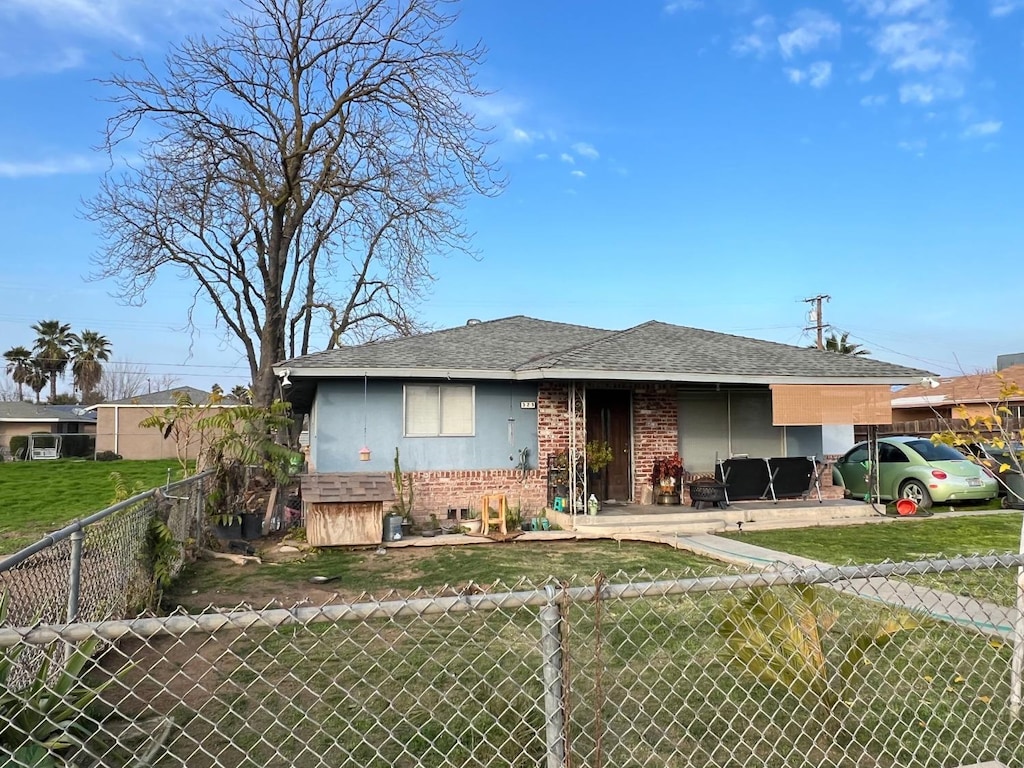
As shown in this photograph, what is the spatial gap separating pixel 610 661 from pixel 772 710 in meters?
1.17

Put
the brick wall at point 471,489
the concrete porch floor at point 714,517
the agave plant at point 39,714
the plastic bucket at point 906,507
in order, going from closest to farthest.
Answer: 1. the agave plant at point 39,714
2. the concrete porch floor at point 714,517
3. the brick wall at point 471,489
4. the plastic bucket at point 906,507

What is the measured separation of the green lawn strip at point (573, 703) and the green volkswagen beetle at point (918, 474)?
33.0 feet

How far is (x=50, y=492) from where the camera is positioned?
20016mm

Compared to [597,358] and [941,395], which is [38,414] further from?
[941,395]

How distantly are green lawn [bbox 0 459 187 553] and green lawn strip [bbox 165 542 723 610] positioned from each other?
3583mm

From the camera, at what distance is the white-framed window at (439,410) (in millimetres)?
12531

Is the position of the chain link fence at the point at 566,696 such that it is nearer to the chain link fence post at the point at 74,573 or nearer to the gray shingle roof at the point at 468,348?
the chain link fence post at the point at 74,573

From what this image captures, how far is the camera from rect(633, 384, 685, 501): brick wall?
1385 centimetres

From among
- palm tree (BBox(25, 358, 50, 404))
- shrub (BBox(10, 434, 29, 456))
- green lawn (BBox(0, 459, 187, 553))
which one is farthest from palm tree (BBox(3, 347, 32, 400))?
green lawn (BBox(0, 459, 187, 553))

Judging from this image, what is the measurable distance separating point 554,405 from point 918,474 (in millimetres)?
8016

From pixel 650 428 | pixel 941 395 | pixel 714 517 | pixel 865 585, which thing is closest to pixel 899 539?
pixel 714 517

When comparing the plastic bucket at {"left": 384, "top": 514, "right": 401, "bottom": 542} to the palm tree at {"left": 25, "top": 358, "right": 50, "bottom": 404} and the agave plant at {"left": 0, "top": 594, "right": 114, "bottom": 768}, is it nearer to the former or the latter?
the agave plant at {"left": 0, "top": 594, "right": 114, "bottom": 768}

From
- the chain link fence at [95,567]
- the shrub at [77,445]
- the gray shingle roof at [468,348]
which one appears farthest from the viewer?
the shrub at [77,445]

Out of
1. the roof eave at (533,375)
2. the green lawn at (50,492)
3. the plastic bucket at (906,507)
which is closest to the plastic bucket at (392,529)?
the roof eave at (533,375)
